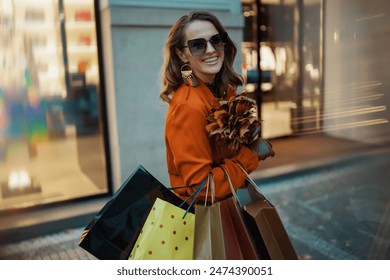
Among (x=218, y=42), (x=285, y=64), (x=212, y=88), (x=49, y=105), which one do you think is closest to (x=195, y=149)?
(x=212, y=88)

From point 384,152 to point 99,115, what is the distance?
3.64 meters

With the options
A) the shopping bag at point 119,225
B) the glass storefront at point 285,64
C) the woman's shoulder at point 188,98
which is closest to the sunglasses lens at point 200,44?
the woman's shoulder at point 188,98

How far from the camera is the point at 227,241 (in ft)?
5.21

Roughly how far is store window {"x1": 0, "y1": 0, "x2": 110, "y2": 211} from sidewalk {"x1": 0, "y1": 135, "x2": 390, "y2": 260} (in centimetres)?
64

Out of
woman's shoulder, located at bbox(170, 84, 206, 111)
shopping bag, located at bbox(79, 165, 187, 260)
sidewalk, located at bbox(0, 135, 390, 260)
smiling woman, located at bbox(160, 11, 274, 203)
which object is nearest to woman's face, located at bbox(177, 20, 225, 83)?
smiling woman, located at bbox(160, 11, 274, 203)

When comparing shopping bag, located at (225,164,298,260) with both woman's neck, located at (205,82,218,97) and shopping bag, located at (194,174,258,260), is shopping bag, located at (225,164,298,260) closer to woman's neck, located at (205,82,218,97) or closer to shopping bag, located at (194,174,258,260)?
shopping bag, located at (194,174,258,260)

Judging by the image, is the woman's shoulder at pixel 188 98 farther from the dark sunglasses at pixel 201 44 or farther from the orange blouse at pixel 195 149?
the dark sunglasses at pixel 201 44

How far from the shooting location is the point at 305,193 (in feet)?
16.7

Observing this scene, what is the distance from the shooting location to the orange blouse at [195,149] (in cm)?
167

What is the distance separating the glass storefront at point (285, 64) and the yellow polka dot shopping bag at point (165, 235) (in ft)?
15.0

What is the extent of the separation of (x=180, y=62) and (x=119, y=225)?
0.81 m

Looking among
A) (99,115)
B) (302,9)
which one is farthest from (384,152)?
(99,115)

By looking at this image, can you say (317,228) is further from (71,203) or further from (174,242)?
(174,242)

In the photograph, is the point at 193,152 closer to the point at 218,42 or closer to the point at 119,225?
the point at 119,225
